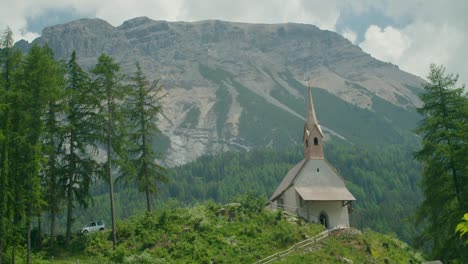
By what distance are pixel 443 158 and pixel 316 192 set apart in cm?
1808

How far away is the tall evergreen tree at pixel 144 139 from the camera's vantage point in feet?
134

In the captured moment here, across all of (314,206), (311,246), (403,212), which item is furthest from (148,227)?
(403,212)

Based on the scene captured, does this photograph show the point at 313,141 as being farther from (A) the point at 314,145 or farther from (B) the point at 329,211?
(B) the point at 329,211

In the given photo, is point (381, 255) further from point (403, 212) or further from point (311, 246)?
point (403, 212)

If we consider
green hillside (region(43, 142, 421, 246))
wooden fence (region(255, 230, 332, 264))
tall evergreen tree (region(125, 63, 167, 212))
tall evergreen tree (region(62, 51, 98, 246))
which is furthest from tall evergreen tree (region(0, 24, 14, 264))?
green hillside (region(43, 142, 421, 246))

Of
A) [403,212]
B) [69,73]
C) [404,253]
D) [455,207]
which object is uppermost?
[69,73]

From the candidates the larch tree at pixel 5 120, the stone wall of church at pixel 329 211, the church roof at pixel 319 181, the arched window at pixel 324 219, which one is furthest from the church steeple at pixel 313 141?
the larch tree at pixel 5 120

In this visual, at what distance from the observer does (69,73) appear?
124ft

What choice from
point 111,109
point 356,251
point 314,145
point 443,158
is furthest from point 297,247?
point 314,145

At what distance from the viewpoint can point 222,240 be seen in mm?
34844

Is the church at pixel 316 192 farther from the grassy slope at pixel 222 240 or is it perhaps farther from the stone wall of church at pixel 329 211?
the grassy slope at pixel 222 240

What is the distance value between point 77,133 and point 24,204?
308 inches

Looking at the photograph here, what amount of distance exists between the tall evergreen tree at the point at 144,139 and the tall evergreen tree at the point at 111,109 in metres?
4.13

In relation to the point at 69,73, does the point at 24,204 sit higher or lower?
lower
